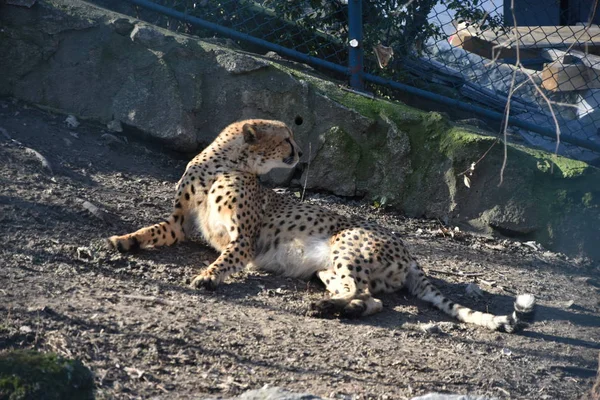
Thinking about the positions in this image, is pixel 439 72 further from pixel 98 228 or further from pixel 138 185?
pixel 98 228

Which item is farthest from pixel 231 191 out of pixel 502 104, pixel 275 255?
pixel 502 104

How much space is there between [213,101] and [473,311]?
276 centimetres

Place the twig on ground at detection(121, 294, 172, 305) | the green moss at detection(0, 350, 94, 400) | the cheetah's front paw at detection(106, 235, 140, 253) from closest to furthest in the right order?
the green moss at detection(0, 350, 94, 400)
the twig on ground at detection(121, 294, 172, 305)
the cheetah's front paw at detection(106, 235, 140, 253)

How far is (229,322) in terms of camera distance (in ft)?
12.1

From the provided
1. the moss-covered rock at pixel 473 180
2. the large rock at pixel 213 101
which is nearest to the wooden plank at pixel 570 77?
the moss-covered rock at pixel 473 180

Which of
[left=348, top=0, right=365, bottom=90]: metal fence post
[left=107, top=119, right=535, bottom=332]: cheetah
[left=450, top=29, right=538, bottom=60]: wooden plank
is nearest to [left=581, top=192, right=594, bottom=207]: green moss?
[left=450, top=29, right=538, bottom=60]: wooden plank

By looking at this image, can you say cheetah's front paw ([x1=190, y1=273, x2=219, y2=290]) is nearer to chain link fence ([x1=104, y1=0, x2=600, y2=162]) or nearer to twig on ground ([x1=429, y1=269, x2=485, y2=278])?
twig on ground ([x1=429, y1=269, x2=485, y2=278])

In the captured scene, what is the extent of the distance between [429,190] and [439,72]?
3.42 feet

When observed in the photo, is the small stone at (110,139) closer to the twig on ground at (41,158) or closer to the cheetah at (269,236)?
the twig on ground at (41,158)

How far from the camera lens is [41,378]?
2.40 meters

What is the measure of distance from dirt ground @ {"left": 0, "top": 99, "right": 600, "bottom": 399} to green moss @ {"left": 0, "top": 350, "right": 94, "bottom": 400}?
32 cm

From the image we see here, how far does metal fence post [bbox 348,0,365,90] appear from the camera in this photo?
20.0 feet

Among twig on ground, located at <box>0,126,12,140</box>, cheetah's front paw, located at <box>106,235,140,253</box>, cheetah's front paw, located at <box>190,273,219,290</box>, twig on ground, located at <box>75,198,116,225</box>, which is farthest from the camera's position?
twig on ground, located at <box>0,126,12,140</box>

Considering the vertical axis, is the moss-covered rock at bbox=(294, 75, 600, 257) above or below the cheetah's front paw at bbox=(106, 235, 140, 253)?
above
